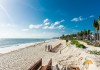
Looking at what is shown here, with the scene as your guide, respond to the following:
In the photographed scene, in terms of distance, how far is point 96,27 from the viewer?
43.7 metres

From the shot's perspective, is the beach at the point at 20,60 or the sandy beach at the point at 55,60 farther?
the beach at the point at 20,60

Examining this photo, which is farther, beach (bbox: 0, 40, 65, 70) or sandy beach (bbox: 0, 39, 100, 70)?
beach (bbox: 0, 40, 65, 70)

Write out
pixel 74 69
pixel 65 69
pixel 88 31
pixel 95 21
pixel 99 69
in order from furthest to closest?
pixel 88 31
pixel 95 21
pixel 74 69
pixel 65 69
pixel 99 69

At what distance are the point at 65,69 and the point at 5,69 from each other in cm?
633

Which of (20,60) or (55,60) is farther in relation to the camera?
(20,60)

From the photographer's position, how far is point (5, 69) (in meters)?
10.2

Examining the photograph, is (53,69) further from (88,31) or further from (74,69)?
(88,31)

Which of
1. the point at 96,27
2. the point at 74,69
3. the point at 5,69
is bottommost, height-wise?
the point at 5,69

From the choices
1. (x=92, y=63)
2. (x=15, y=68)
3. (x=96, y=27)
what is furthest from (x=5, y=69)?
(x=96, y=27)

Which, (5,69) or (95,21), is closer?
(5,69)

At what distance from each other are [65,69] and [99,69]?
5.96ft

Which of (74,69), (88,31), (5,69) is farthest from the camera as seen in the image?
(88,31)

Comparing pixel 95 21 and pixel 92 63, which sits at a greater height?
pixel 95 21

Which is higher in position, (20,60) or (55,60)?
(55,60)
